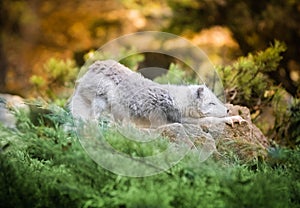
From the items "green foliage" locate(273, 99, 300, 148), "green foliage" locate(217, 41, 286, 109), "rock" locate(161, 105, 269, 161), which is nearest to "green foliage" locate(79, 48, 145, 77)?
"green foliage" locate(217, 41, 286, 109)

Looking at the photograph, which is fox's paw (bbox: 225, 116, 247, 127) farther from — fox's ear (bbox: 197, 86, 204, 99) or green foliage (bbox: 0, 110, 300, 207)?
green foliage (bbox: 0, 110, 300, 207)

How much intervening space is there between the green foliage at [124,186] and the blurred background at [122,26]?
7.27ft

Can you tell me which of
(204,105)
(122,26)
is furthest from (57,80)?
(122,26)

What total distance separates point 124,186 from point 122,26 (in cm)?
348

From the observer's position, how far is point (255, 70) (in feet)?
6.55

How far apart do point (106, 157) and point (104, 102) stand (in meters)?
Answer: 0.56

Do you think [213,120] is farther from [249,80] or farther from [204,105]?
[249,80]

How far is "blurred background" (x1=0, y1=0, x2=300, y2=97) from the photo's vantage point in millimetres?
3215

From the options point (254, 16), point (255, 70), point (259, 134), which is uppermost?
point (254, 16)

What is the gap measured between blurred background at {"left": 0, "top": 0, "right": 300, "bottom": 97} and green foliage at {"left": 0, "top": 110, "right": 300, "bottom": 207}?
2.22 meters

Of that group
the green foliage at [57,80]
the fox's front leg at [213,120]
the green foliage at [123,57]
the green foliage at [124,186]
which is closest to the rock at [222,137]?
the fox's front leg at [213,120]

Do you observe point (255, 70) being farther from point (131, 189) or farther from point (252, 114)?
point (131, 189)

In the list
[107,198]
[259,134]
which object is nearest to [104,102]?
[259,134]

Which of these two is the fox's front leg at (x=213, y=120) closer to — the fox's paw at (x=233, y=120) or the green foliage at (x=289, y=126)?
the fox's paw at (x=233, y=120)
